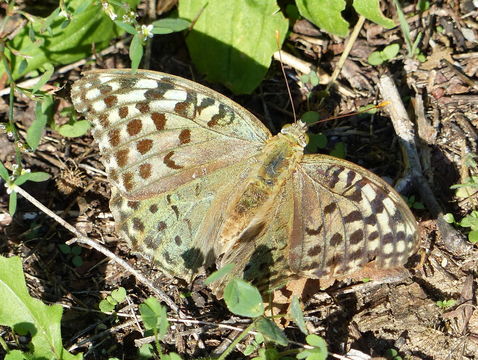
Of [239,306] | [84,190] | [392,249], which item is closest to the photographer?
[239,306]

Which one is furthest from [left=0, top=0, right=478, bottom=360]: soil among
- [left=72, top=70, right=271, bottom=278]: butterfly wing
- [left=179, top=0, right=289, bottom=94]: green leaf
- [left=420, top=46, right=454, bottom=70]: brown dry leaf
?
[left=72, top=70, right=271, bottom=278]: butterfly wing

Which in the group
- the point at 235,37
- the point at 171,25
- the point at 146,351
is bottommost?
the point at 146,351

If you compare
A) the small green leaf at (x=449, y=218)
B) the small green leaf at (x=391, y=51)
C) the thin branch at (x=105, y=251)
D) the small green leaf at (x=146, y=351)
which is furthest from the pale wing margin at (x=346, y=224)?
the small green leaf at (x=391, y=51)

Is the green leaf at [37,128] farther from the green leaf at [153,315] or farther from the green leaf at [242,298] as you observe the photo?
the green leaf at [242,298]

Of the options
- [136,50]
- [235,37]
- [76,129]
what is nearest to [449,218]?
[235,37]

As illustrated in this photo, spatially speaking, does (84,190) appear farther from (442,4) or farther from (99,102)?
(442,4)

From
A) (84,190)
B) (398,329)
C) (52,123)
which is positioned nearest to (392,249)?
(398,329)

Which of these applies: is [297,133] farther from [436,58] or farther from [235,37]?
[436,58]
